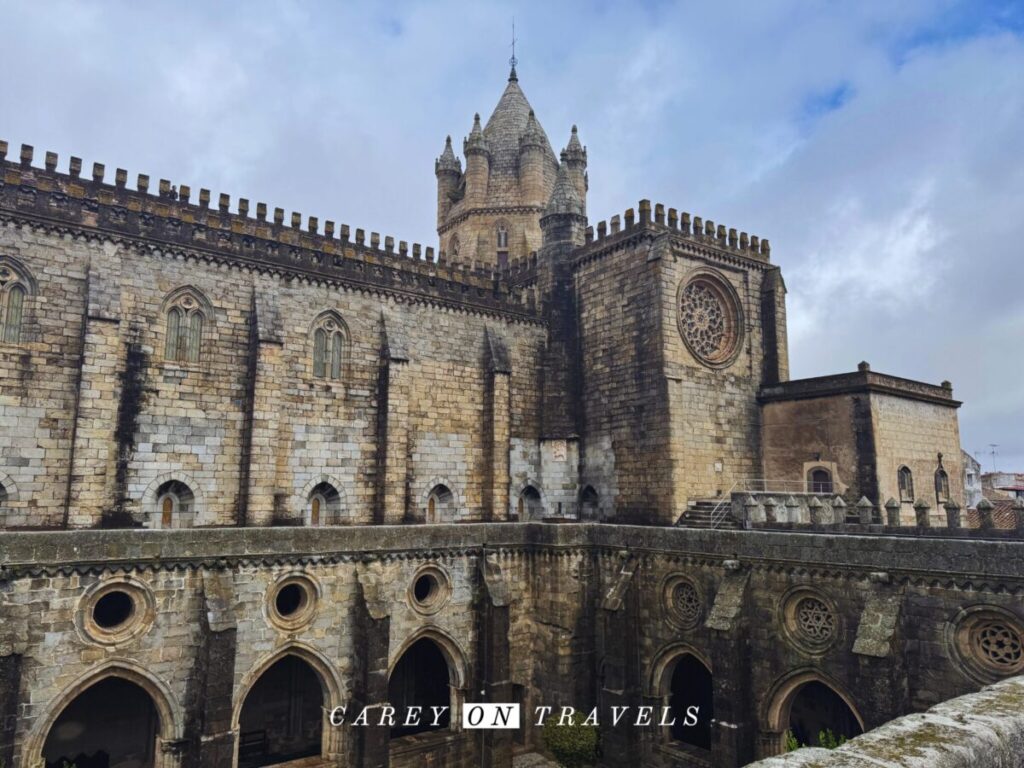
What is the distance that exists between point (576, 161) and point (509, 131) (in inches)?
165

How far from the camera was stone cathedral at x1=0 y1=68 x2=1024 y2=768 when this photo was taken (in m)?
15.1

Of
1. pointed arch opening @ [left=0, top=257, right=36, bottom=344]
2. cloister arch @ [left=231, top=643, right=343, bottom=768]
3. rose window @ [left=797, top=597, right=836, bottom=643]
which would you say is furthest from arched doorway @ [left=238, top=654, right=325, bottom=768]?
rose window @ [left=797, top=597, right=836, bottom=643]

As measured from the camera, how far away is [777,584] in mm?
16719

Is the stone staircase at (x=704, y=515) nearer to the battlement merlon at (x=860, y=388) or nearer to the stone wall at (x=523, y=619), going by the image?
the stone wall at (x=523, y=619)

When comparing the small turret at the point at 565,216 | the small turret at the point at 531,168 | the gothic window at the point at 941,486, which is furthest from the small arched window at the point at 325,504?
the gothic window at the point at 941,486

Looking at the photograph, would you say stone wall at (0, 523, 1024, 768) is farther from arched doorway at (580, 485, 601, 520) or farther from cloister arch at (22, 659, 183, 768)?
arched doorway at (580, 485, 601, 520)

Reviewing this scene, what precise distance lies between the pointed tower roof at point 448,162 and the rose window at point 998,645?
34.8m

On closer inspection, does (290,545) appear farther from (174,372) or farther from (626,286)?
(626,286)

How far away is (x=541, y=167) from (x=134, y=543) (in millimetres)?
28953

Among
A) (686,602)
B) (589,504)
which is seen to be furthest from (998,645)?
(589,504)

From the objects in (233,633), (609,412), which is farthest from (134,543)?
(609,412)

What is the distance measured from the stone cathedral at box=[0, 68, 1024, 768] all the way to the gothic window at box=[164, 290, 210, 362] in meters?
0.11

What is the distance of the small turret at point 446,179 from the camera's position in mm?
40500

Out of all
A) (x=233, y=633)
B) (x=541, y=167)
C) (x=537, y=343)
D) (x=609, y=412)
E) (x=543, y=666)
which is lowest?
(x=543, y=666)
